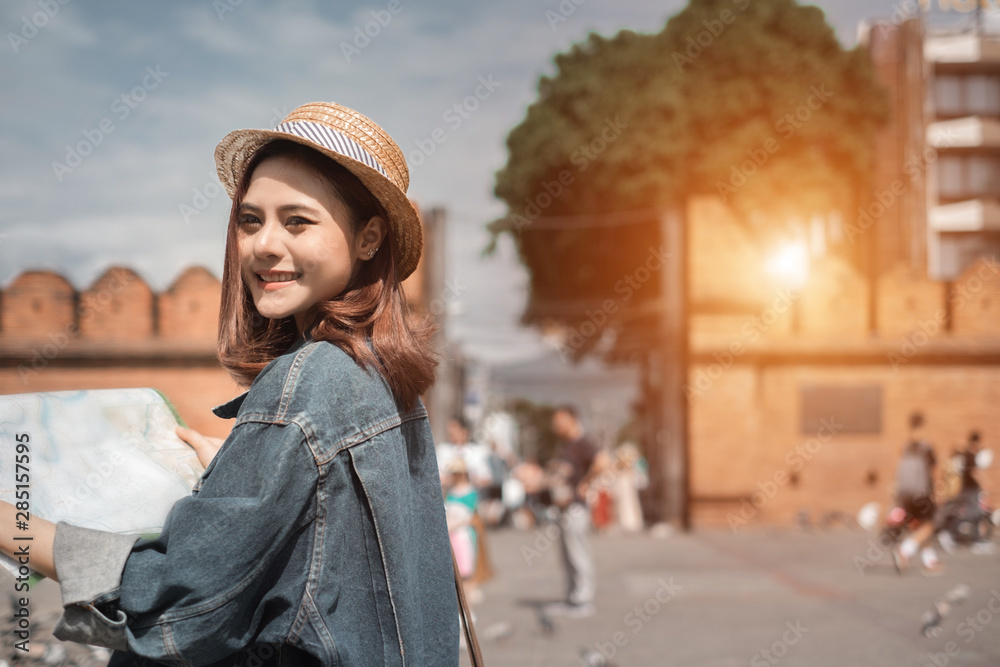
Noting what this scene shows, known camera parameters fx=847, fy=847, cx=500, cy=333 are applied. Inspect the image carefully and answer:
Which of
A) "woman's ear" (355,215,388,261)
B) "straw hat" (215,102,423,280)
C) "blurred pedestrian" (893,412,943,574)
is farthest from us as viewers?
"blurred pedestrian" (893,412,943,574)

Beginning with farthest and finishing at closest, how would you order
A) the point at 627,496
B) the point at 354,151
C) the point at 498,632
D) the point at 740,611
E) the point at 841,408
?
the point at 841,408, the point at 627,496, the point at 740,611, the point at 498,632, the point at 354,151

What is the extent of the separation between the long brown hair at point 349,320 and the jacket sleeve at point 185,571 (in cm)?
28

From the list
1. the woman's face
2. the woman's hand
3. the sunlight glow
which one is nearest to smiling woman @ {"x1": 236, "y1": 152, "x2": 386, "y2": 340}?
the woman's face

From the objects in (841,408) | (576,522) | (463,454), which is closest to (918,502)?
(841,408)

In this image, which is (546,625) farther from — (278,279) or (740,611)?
(278,279)

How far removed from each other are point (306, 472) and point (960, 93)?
3255 centimetres

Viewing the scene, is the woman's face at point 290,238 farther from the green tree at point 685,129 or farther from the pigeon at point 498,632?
the green tree at point 685,129

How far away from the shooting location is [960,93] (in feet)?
93.5

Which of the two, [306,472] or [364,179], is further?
[364,179]

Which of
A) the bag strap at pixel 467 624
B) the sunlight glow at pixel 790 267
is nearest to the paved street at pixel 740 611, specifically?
the bag strap at pixel 467 624

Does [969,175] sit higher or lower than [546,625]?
higher

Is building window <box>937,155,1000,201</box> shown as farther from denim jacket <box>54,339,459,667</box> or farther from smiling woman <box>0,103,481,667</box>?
denim jacket <box>54,339,459,667</box>

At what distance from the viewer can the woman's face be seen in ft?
4.74

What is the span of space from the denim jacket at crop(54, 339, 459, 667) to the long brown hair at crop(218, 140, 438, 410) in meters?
0.05
